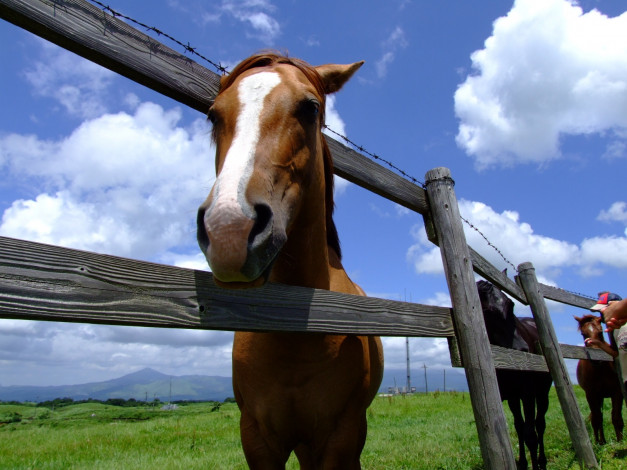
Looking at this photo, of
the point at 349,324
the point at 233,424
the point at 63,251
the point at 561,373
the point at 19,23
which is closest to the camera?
the point at 63,251

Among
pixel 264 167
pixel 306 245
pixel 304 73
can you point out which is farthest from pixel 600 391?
pixel 264 167

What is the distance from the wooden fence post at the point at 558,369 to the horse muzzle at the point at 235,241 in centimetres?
416

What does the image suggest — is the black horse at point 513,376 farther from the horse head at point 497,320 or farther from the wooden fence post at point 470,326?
the wooden fence post at point 470,326

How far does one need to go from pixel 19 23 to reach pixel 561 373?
16.5 feet

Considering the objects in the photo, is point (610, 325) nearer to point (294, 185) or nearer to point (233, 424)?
point (294, 185)

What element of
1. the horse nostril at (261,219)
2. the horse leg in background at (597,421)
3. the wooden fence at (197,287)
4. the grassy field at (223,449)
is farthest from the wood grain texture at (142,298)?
the horse leg in background at (597,421)

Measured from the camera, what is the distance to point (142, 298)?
1353 mm

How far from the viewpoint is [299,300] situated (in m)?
1.84

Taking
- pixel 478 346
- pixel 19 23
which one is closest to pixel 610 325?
pixel 478 346

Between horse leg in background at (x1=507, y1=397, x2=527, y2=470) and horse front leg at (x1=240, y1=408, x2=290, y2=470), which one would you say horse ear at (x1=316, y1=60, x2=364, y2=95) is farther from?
horse leg in background at (x1=507, y1=397, x2=527, y2=470)

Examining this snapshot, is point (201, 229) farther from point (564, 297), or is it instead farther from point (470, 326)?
point (564, 297)

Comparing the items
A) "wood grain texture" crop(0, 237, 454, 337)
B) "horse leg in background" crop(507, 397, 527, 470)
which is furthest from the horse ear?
"horse leg in background" crop(507, 397, 527, 470)

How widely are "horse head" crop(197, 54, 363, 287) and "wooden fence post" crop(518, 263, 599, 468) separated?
330cm

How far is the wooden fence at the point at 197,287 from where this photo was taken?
1172 mm
